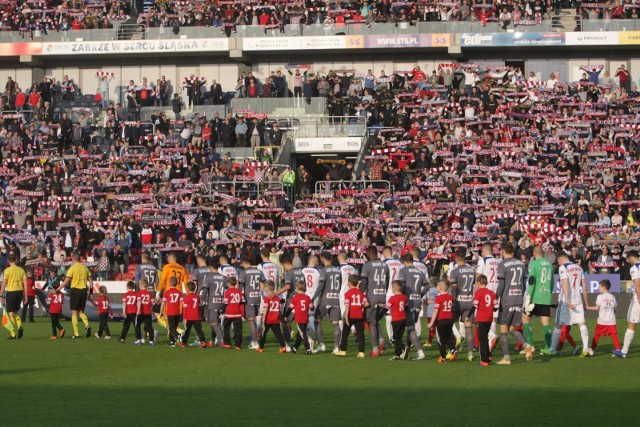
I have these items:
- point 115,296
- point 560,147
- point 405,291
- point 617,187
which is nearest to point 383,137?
point 560,147

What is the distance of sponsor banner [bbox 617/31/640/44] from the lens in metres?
51.3

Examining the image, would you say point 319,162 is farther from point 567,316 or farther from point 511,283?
point 511,283

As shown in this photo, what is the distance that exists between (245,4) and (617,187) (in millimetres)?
20073

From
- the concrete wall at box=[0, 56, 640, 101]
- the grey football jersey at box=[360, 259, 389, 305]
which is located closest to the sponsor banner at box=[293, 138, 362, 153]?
the concrete wall at box=[0, 56, 640, 101]

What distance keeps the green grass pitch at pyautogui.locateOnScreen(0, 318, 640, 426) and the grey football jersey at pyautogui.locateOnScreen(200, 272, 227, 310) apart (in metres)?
1.32

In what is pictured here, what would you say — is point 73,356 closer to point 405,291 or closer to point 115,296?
point 405,291

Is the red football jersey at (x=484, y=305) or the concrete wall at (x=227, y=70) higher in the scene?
the concrete wall at (x=227, y=70)

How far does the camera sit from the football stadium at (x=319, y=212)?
1769 cm

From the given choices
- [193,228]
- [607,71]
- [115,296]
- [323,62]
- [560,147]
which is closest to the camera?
[115,296]

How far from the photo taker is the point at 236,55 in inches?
2094

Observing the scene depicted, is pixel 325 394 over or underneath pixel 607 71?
underneath

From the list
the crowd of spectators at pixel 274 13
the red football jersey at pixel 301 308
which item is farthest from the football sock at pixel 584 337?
the crowd of spectators at pixel 274 13

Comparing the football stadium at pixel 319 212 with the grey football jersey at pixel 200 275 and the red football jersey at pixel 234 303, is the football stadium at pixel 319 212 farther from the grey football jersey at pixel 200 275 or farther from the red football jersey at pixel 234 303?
the grey football jersey at pixel 200 275

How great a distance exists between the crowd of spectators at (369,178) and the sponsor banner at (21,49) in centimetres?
370
